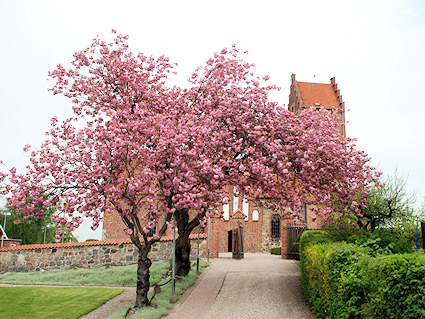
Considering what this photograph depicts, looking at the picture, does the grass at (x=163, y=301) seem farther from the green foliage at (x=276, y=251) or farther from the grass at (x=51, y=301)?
the green foliage at (x=276, y=251)

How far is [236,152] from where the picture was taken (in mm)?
13359

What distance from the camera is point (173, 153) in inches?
448

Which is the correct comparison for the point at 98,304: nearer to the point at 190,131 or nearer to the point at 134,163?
the point at 134,163

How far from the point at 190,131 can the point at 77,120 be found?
421 cm

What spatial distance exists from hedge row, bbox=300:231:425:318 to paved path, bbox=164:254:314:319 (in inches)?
88.2

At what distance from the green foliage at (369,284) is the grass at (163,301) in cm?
443

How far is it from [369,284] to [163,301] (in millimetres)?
7460

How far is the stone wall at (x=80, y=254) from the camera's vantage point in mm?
20609

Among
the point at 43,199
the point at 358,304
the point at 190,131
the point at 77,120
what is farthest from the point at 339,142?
the point at 43,199

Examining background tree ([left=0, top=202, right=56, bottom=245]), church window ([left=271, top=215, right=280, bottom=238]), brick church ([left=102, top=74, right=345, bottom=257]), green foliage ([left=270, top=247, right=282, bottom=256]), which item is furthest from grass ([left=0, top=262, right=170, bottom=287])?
background tree ([left=0, top=202, right=56, bottom=245])

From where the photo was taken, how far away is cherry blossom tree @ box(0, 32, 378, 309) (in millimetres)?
11242

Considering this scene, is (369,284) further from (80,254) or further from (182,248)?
(80,254)

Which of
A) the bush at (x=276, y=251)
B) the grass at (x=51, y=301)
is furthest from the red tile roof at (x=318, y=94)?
the grass at (x=51, y=301)

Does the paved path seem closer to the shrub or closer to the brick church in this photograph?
the shrub
